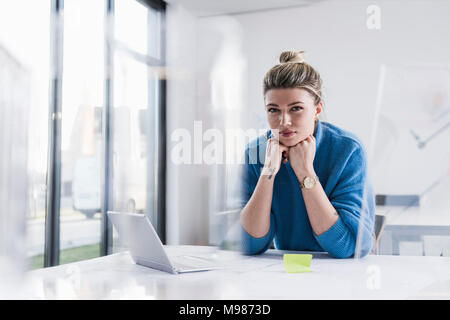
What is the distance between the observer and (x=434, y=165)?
6.48 ft

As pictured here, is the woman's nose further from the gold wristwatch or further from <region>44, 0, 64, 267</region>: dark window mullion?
<region>44, 0, 64, 267</region>: dark window mullion

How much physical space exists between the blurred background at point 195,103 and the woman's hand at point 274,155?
0.36m

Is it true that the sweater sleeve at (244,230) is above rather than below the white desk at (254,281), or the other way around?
above

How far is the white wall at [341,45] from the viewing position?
194 centimetres

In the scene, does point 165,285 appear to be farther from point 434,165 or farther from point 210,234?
point 434,165

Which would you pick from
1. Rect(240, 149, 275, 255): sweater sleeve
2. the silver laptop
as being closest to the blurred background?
Rect(240, 149, 275, 255): sweater sleeve

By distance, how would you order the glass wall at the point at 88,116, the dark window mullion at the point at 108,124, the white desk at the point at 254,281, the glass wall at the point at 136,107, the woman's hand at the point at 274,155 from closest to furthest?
the white desk at the point at 254,281 → the woman's hand at the point at 274,155 → the glass wall at the point at 88,116 → the glass wall at the point at 136,107 → the dark window mullion at the point at 108,124

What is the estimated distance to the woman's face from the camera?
105 centimetres

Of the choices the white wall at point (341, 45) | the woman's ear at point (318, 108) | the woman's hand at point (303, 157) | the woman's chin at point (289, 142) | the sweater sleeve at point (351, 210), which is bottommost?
the sweater sleeve at point (351, 210)

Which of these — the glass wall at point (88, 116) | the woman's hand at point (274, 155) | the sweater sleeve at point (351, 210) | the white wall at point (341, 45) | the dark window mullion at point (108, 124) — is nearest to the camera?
the sweater sleeve at point (351, 210)

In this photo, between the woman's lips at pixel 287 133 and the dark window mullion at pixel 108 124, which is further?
the dark window mullion at pixel 108 124

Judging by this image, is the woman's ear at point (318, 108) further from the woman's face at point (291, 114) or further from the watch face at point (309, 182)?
the watch face at point (309, 182)

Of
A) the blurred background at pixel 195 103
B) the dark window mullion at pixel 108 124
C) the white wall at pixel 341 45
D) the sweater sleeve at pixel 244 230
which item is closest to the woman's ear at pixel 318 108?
the sweater sleeve at pixel 244 230
